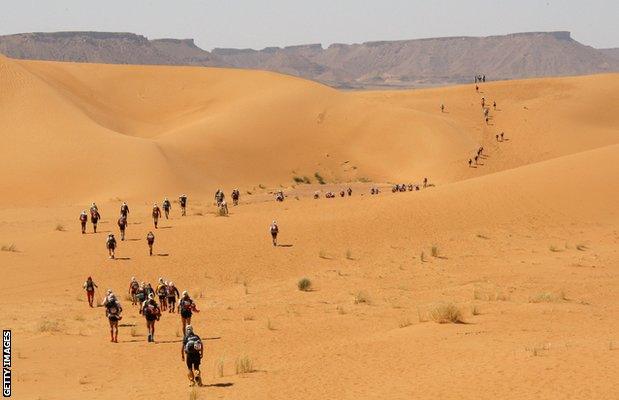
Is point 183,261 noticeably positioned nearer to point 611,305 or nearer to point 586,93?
point 611,305

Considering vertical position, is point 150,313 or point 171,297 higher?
point 150,313

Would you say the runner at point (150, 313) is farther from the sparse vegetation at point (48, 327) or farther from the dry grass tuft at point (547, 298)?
the dry grass tuft at point (547, 298)

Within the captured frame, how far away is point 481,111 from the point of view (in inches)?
3351

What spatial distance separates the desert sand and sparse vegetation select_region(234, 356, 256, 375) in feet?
0.91

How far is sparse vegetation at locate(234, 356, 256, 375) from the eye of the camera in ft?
52.1

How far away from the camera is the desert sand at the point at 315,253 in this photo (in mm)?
15273

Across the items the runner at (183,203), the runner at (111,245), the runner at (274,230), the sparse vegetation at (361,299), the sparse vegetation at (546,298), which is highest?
the runner at (183,203)

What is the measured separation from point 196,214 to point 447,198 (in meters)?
11.5

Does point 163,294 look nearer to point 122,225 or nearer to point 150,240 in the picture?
point 150,240

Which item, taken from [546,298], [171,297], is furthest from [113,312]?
[546,298]

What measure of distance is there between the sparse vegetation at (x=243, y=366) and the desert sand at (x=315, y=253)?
0.28 meters

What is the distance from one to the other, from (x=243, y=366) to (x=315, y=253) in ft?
48.6

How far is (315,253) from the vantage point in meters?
30.6

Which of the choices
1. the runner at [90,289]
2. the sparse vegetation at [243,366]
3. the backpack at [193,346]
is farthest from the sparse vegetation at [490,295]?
the runner at [90,289]
